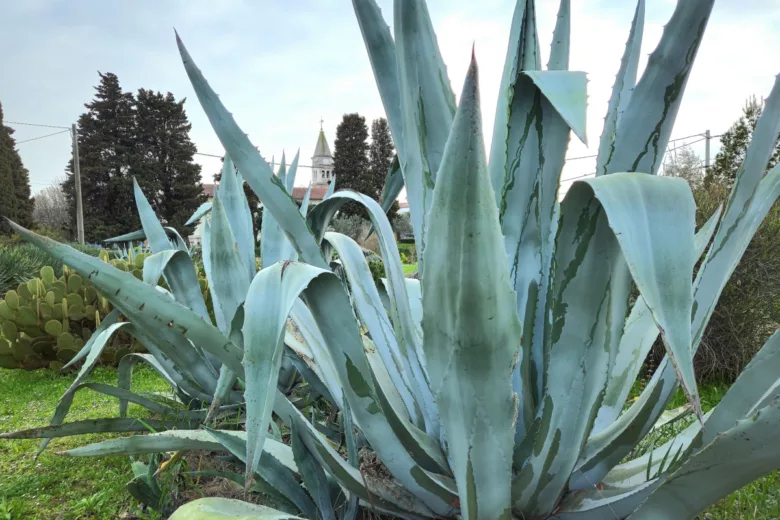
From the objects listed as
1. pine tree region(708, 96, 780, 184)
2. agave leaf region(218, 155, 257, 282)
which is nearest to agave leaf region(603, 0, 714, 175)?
agave leaf region(218, 155, 257, 282)

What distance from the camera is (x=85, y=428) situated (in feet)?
4.36

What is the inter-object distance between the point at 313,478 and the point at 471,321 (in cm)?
63

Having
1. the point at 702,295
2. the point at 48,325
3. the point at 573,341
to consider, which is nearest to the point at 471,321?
the point at 573,341

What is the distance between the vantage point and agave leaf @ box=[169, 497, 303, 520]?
0.96 meters

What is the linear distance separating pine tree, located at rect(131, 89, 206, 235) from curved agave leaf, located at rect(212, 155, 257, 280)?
29275 mm

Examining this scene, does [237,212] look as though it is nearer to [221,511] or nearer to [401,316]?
[401,316]

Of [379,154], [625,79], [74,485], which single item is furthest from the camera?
[379,154]

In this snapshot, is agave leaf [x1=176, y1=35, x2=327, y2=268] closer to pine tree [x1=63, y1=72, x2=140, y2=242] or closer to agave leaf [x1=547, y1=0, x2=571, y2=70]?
agave leaf [x1=547, y1=0, x2=571, y2=70]

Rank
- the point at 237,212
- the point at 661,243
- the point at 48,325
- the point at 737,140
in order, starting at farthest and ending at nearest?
the point at 737,140 < the point at 48,325 < the point at 237,212 < the point at 661,243

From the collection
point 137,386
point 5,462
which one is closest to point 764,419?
point 5,462

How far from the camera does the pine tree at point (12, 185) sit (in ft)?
86.0

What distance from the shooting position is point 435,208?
785 mm

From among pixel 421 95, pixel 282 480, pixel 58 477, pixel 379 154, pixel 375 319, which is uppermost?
pixel 379 154

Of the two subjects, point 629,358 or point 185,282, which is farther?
point 185,282
